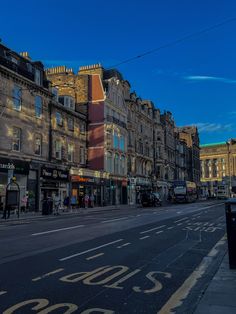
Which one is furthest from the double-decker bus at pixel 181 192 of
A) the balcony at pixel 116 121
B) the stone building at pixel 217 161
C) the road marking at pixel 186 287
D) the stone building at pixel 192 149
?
the stone building at pixel 217 161

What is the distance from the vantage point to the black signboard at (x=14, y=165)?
30581 millimetres

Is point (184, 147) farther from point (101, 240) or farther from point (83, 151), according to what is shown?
point (101, 240)

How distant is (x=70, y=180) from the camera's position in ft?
136

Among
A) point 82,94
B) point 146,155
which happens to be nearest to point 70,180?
point 82,94

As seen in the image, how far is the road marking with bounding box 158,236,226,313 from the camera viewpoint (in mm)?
5566

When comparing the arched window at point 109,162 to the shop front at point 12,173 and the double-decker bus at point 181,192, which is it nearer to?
the double-decker bus at point 181,192

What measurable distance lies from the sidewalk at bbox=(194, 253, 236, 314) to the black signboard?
25589mm

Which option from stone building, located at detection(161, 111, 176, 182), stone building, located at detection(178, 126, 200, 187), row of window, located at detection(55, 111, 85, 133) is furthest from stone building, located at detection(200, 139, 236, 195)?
row of window, located at detection(55, 111, 85, 133)

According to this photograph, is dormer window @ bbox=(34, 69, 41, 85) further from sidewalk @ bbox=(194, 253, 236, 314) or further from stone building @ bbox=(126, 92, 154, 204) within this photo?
sidewalk @ bbox=(194, 253, 236, 314)

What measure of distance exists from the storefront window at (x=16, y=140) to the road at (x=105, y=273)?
20486mm

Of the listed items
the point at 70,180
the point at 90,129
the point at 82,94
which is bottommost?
the point at 70,180

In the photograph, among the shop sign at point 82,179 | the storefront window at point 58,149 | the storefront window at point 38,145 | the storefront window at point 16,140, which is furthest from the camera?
the shop sign at point 82,179

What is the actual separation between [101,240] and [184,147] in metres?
87.0

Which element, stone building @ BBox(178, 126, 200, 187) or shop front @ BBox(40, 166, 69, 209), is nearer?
shop front @ BBox(40, 166, 69, 209)
